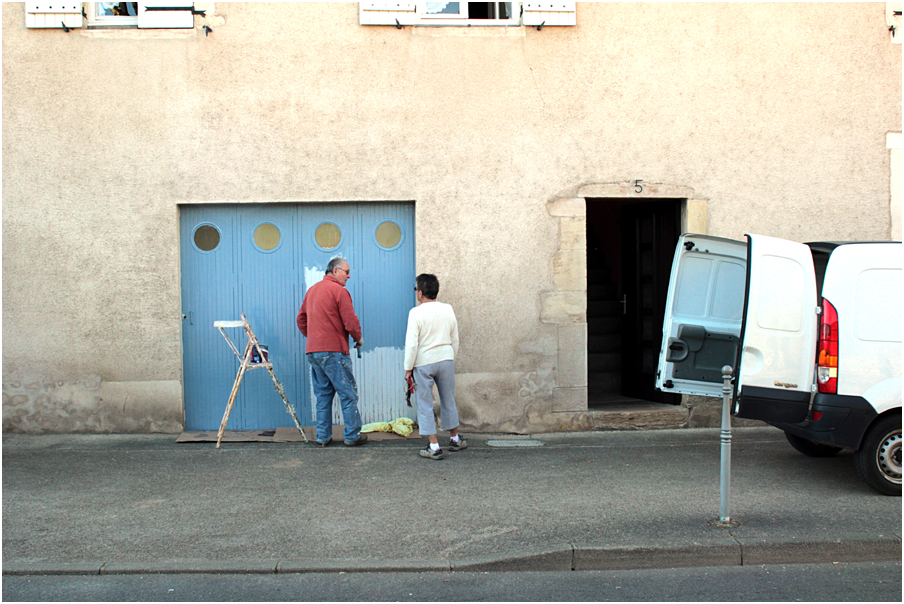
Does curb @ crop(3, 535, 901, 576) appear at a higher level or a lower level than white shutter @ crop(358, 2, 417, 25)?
lower

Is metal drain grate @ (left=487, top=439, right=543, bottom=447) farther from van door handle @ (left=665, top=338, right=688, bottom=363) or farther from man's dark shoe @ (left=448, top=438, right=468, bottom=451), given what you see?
van door handle @ (left=665, top=338, right=688, bottom=363)

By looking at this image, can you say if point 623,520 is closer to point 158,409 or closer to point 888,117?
point 158,409

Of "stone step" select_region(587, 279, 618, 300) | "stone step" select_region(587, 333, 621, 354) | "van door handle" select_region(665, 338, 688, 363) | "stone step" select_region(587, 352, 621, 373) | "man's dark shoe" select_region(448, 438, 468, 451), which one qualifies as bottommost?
"man's dark shoe" select_region(448, 438, 468, 451)

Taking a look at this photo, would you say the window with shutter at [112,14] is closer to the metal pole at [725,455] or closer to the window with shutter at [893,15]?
the metal pole at [725,455]

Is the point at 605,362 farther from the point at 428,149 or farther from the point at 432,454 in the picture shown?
the point at 428,149

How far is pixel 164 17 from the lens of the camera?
7.22m

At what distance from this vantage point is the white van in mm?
5254

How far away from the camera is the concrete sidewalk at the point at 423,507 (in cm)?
430

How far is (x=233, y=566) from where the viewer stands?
13.7ft

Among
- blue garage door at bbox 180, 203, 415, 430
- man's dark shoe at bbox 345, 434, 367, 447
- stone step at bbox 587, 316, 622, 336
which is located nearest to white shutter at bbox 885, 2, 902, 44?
stone step at bbox 587, 316, 622, 336

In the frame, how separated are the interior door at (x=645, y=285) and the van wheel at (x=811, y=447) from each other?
5.38 ft

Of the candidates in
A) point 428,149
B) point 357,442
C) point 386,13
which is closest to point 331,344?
point 357,442

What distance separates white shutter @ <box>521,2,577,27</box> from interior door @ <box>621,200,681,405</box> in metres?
2.33

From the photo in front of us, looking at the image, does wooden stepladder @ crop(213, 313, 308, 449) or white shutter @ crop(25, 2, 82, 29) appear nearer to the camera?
wooden stepladder @ crop(213, 313, 308, 449)
